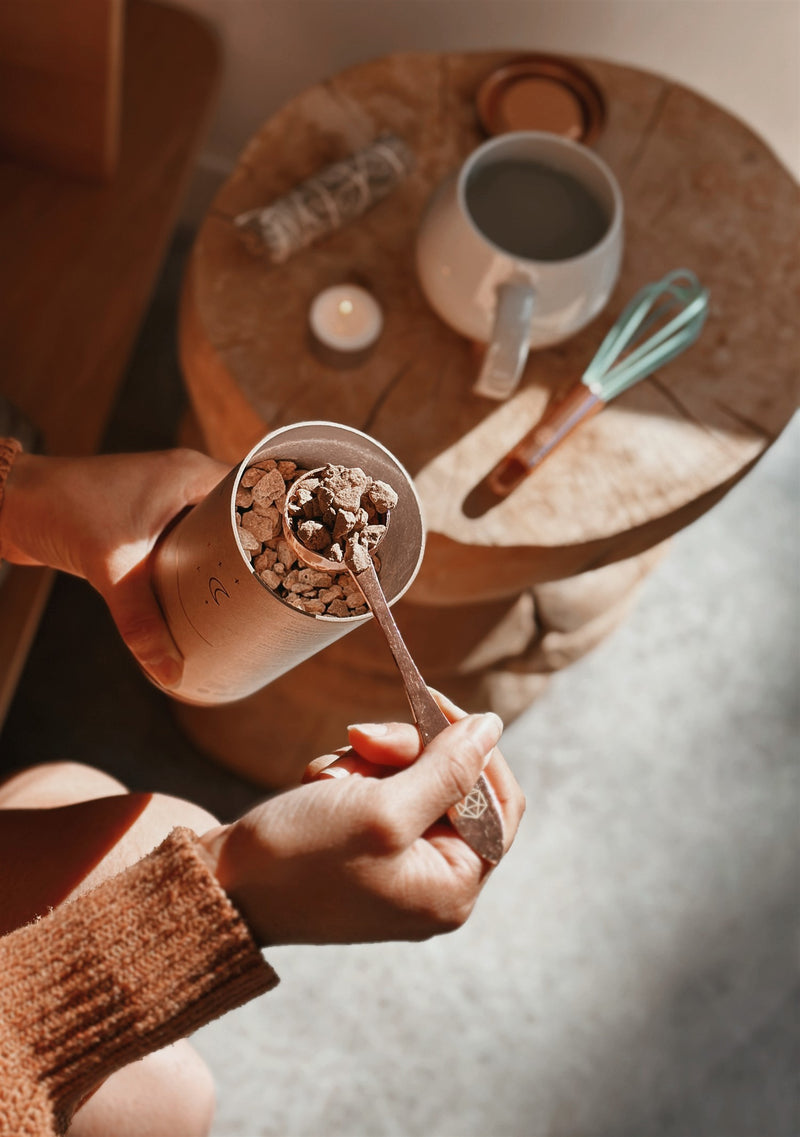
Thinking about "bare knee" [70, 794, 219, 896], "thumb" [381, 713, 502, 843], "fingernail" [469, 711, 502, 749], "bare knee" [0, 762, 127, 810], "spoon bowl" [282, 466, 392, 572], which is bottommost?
"bare knee" [0, 762, 127, 810]

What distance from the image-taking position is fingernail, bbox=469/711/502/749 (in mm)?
440

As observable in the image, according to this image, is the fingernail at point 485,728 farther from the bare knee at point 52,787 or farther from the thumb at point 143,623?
the bare knee at point 52,787

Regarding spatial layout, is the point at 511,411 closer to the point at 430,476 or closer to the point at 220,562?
the point at 430,476

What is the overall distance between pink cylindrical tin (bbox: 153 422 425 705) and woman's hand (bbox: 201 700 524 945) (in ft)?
0.22

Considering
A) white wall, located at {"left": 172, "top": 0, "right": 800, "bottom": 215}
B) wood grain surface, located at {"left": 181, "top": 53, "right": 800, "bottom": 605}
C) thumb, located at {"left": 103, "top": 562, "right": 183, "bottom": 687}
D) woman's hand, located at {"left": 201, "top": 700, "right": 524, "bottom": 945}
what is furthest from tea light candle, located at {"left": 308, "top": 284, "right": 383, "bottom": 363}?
white wall, located at {"left": 172, "top": 0, "right": 800, "bottom": 215}

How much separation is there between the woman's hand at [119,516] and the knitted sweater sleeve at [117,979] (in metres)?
0.13

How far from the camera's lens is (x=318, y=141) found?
806 mm

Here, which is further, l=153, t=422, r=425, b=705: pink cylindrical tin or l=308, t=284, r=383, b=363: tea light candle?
l=308, t=284, r=383, b=363: tea light candle

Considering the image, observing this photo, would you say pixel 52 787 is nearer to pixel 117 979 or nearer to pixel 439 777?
pixel 117 979

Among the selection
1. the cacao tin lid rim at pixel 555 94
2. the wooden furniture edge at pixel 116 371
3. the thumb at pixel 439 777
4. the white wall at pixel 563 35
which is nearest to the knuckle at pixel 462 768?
the thumb at pixel 439 777

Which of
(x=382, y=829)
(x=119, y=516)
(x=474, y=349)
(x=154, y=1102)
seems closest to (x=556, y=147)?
(x=474, y=349)

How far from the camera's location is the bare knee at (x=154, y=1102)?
608 millimetres

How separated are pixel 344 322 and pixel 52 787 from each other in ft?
1.36

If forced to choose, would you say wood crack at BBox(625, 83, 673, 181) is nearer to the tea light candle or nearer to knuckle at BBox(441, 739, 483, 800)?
the tea light candle
